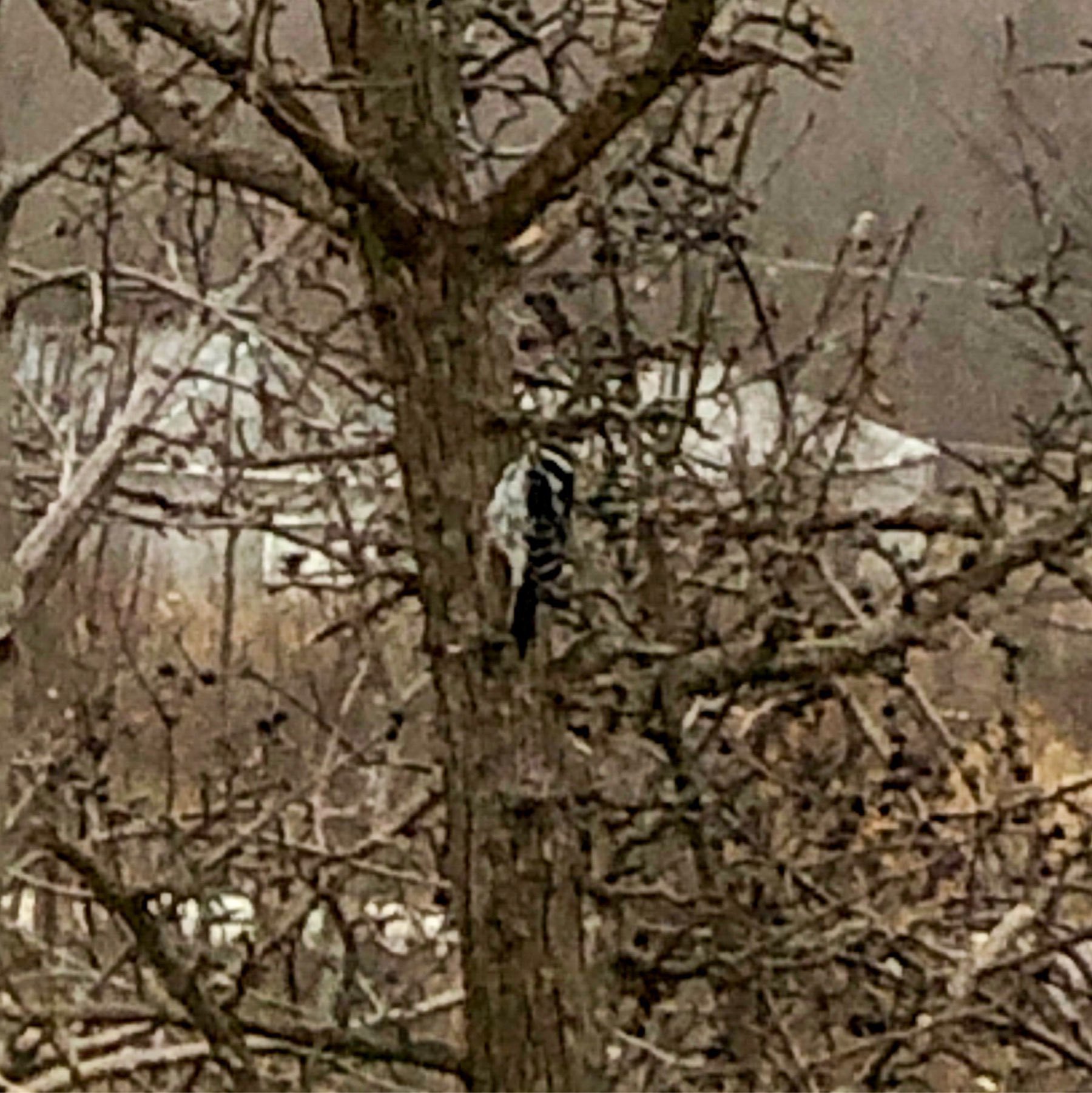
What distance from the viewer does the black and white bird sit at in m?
1.58

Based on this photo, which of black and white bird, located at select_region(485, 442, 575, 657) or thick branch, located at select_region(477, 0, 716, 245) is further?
black and white bird, located at select_region(485, 442, 575, 657)

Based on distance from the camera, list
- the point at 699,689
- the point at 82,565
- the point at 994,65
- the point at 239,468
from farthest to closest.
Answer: the point at 994,65 < the point at 82,565 < the point at 239,468 < the point at 699,689

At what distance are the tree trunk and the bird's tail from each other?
2cm

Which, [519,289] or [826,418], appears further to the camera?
[826,418]

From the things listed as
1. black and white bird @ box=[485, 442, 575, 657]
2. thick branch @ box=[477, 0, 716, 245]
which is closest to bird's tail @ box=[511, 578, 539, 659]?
black and white bird @ box=[485, 442, 575, 657]

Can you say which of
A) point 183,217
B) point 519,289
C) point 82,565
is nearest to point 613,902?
point 519,289

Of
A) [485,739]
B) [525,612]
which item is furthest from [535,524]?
[485,739]

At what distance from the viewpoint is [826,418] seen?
2.14 m

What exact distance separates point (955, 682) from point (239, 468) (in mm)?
1260

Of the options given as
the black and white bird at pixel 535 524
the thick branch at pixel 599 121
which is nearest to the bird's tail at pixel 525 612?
the black and white bird at pixel 535 524

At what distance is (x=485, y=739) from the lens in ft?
5.56

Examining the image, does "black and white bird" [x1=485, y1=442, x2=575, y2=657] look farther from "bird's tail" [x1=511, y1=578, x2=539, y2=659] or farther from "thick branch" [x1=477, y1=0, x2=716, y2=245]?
"thick branch" [x1=477, y1=0, x2=716, y2=245]

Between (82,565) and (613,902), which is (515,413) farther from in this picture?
(82,565)

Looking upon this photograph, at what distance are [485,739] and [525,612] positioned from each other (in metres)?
0.11
